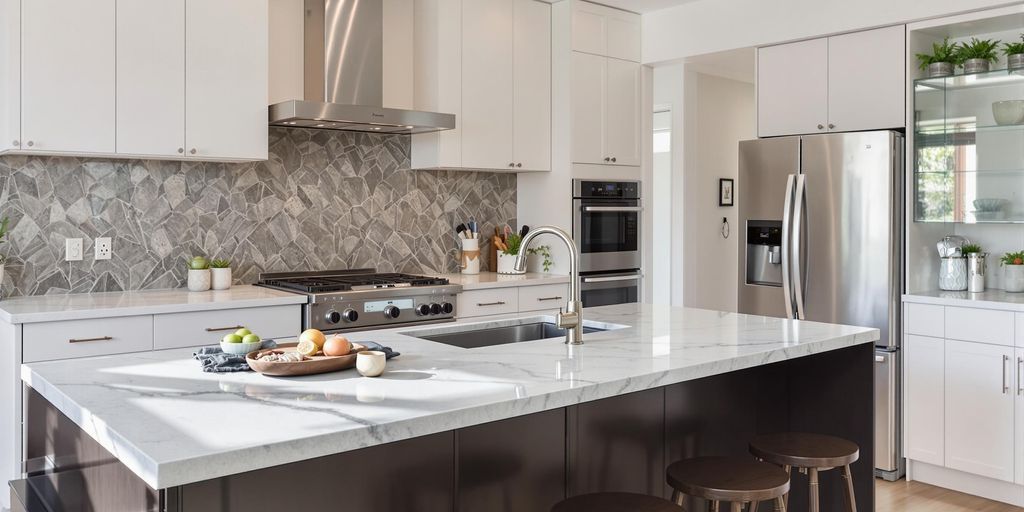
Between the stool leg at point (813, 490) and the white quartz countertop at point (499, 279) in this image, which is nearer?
the stool leg at point (813, 490)

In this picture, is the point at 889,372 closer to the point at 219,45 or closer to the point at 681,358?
the point at 681,358

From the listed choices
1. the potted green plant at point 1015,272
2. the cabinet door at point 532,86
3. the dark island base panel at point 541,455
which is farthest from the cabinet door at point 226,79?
the potted green plant at point 1015,272

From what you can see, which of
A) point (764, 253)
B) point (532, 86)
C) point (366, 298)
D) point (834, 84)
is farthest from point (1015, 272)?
point (366, 298)

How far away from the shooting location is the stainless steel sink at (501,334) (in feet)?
9.44

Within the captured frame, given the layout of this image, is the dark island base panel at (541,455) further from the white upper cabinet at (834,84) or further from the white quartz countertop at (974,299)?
the white upper cabinet at (834,84)

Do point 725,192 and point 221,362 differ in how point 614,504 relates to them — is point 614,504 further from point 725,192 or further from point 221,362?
point 725,192

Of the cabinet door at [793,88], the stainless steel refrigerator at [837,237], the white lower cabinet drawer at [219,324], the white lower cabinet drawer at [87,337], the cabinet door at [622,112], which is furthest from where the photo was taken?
the cabinet door at [622,112]

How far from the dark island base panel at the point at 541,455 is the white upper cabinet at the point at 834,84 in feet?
6.17

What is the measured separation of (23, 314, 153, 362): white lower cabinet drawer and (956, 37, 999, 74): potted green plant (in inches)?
157

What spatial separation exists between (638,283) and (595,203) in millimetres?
658

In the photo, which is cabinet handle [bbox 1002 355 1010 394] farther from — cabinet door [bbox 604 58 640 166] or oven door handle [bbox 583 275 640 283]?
cabinet door [bbox 604 58 640 166]

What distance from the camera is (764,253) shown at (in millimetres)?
4594

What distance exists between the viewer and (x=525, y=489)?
2.15m

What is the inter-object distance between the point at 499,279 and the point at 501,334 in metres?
1.78
